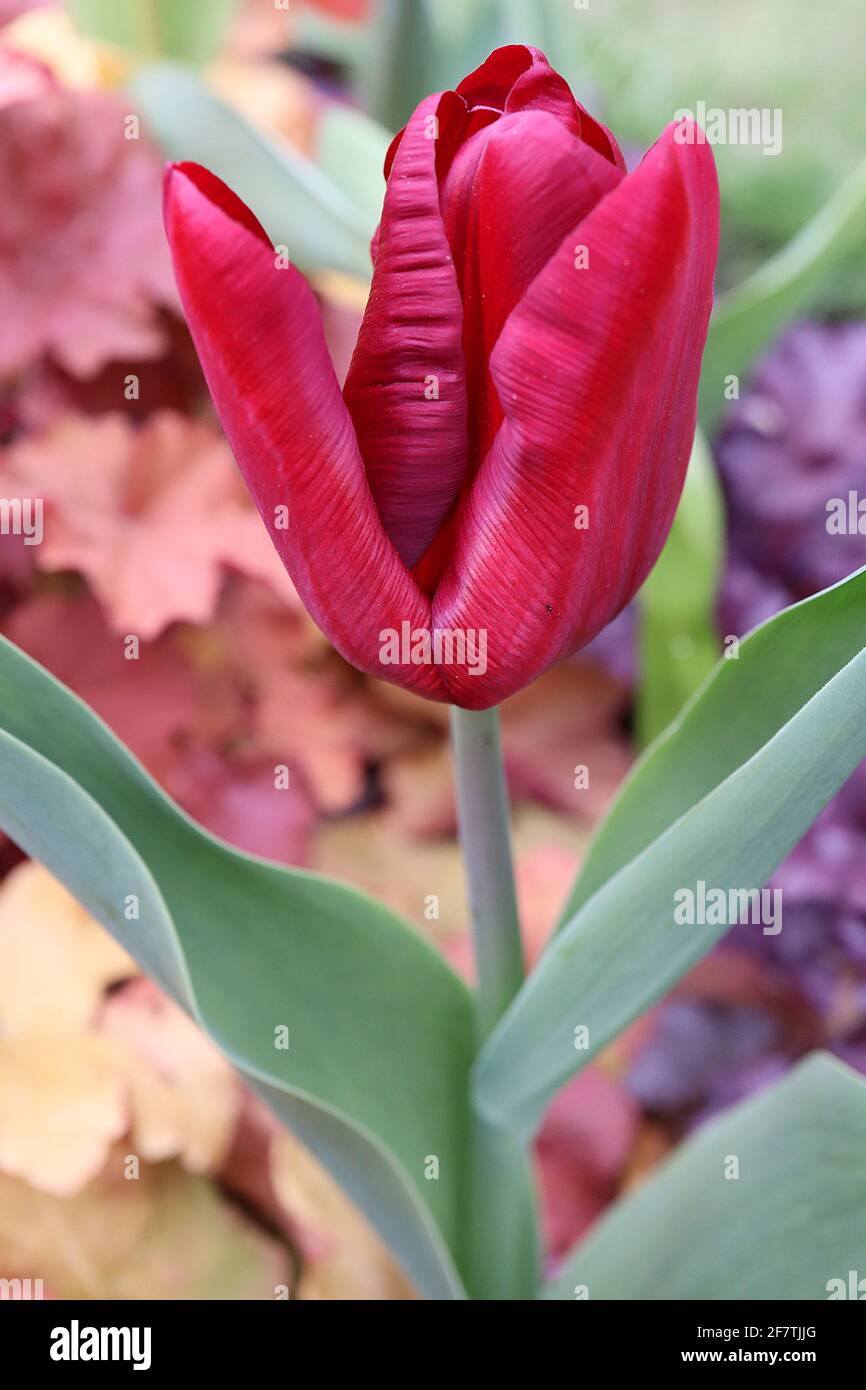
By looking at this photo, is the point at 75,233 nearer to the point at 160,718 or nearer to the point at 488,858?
the point at 160,718

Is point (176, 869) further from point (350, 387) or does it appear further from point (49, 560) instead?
point (49, 560)

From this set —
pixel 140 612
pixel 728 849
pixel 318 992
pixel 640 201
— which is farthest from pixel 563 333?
pixel 140 612

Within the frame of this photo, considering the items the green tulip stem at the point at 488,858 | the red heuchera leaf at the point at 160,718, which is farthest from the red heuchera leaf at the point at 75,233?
the green tulip stem at the point at 488,858

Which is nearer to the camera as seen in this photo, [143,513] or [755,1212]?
[755,1212]

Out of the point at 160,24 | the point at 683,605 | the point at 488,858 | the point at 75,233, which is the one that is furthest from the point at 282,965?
the point at 160,24

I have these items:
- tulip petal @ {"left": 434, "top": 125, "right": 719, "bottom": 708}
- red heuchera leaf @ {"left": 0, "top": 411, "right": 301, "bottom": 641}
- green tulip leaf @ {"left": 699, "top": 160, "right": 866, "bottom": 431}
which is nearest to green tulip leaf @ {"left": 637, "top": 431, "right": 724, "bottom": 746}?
green tulip leaf @ {"left": 699, "top": 160, "right": 866, "bottom": 431}

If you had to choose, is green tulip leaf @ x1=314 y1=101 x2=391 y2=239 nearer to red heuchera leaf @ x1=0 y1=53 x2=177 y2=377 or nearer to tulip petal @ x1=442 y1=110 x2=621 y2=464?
red heuchera leaf @ x1=0 y1=53 x2=177 y2=377
